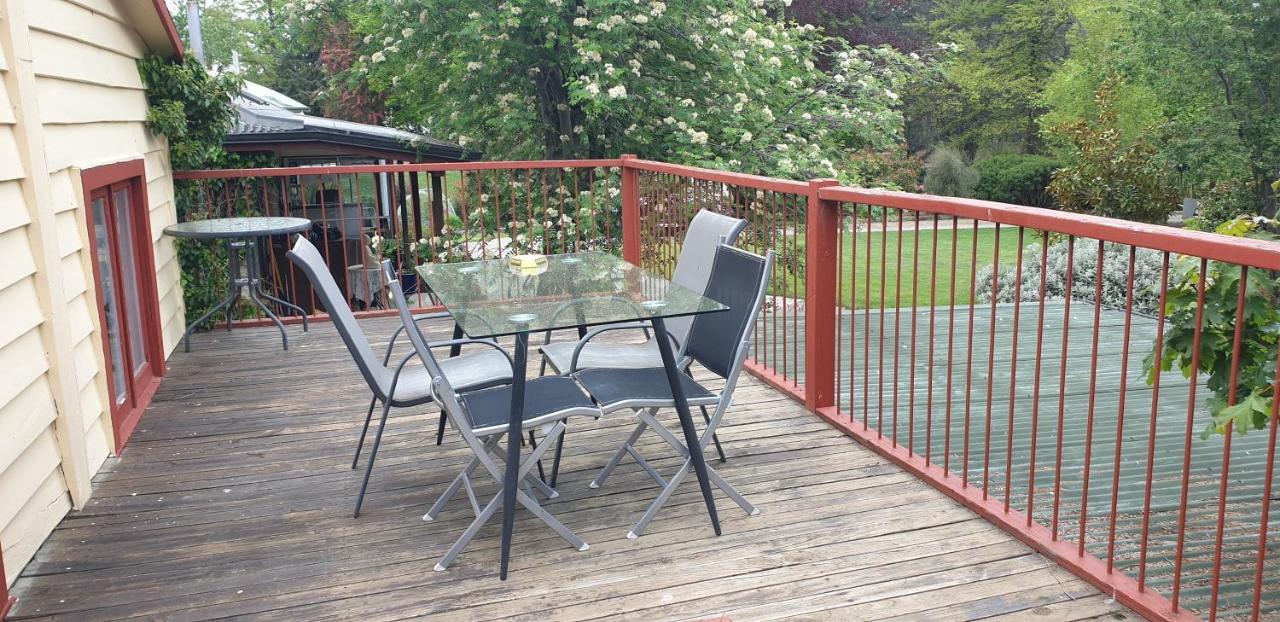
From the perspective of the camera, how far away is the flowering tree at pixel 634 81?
1053 cm

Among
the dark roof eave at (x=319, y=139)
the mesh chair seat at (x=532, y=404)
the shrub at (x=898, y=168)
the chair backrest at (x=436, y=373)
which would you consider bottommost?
the shrub at (x=898, y=168)

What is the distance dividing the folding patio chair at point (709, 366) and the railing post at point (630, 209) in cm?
291

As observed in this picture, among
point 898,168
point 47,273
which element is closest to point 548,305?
point 47,273

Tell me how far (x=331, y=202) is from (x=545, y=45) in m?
2.87

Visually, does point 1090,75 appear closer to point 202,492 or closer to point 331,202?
point 331,202

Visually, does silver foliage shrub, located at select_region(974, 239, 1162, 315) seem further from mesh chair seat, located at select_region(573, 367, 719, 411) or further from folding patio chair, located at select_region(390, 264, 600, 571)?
folding patio chair, located at select_region(390, 264, 600, 571)

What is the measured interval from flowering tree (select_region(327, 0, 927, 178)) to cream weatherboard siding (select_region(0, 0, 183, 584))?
20.1ft

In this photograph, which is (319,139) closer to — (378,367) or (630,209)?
(630,209)

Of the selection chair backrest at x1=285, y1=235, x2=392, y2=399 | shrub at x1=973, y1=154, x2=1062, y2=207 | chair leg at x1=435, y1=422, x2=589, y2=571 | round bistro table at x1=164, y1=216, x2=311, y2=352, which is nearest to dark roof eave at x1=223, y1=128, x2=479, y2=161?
round bistro table at x1=164, y1=216, x2=311, y2=352

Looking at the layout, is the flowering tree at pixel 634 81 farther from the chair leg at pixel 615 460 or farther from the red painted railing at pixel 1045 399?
the chair leg at pixel 615 460

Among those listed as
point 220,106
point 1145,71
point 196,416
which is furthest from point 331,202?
point 1145,71

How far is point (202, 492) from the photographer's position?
3672mm

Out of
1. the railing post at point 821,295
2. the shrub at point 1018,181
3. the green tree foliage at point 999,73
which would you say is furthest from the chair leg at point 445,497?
the green tree foliage at point 999,73

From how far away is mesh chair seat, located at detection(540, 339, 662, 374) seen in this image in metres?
3.81
